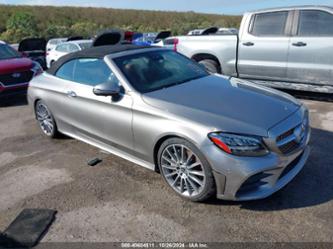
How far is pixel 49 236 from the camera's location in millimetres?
2961

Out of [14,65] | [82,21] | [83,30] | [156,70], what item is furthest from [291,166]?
[82,21]

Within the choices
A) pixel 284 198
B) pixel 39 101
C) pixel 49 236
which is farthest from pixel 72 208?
pixel 39 101

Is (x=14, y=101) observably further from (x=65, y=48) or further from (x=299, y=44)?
(x=299, y=44)

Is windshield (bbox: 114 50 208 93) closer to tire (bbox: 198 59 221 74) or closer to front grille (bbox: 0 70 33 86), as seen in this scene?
tire (bbox: 198 59 221 74)

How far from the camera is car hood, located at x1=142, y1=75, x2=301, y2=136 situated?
302 centimetres

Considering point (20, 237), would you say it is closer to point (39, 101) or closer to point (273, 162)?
point (273, 162)

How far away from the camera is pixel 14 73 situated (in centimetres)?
788

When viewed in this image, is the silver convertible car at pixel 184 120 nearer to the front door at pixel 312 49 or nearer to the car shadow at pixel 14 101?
the front door at pixel 312 49

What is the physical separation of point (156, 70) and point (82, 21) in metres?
51.4

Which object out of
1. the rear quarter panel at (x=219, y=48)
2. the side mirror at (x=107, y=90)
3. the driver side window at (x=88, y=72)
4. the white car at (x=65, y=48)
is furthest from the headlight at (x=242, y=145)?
the white car at (x=65, y=48)

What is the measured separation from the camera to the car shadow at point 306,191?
10.4 ft

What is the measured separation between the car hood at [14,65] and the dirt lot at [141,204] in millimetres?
3834

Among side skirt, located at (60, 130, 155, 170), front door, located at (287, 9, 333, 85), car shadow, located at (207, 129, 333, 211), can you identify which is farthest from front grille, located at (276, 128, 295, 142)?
front door, located at (287, 9, 333, 85)

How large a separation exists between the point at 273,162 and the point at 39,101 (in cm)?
397
